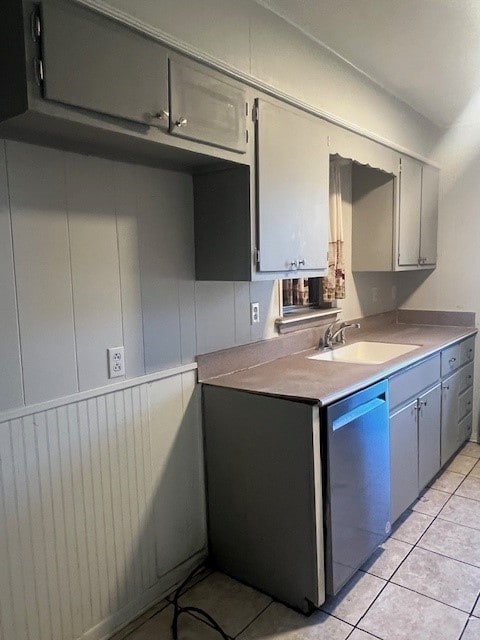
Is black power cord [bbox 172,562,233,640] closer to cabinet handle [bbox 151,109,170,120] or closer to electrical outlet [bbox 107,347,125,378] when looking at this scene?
electrical outlet [bbox 107,347,125,378]

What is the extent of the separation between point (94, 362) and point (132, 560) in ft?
2.83

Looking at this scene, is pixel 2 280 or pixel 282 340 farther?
pixel 282 340

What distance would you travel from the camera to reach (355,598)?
6.86ft

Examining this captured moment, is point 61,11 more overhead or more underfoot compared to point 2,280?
more overhead

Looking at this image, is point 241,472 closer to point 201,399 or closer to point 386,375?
point 201,399

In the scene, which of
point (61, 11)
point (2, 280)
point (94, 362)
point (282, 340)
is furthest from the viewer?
point (282, 340)

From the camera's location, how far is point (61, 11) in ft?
4.30

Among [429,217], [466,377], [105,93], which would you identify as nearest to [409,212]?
[429,217]

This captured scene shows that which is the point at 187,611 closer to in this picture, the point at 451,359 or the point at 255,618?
the point at 255,618

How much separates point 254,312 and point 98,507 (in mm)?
1221

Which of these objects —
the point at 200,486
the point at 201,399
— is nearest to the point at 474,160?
the point at 201,399

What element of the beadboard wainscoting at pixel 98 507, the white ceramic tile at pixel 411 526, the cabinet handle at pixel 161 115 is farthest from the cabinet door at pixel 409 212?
the cabinet handle at pixel 161 115

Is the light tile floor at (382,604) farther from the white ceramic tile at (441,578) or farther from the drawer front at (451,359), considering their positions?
the drawer front at (451,359)

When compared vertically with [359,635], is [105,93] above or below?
above
